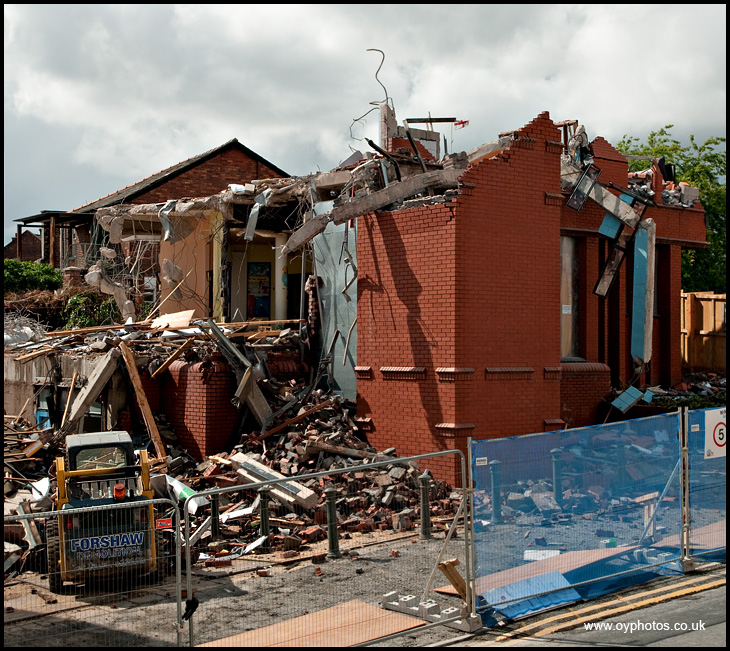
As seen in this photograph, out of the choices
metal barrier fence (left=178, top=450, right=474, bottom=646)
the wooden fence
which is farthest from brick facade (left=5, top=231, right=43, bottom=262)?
metal barrier fence (left=178, top=450, right=474, bottom=646)

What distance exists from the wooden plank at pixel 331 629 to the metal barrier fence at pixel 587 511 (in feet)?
3.12

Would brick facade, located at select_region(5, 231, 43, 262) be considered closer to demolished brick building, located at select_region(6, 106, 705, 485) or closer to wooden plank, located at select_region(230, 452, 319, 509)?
demolished brick building, located at select_region(6, 106, 705, 485)

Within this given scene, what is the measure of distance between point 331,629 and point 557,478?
2.89 meters

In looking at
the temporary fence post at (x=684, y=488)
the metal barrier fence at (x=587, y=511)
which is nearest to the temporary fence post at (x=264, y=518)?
the metal barrier fence at (x=587, y=511)

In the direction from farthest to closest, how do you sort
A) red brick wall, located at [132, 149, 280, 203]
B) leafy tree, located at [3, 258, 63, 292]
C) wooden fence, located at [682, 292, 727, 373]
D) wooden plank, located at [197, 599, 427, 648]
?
leafy tree, located at [3, 258, 63, 292] < red brick wall, located at [132, 149, 280, 203] < wooden fence, located at [682, 292, 727, 373] < wooden plank, located at [197, 599, 427, 648]

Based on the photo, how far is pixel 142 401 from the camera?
15.0 m

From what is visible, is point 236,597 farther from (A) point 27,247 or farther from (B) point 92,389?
(A) point 27,247

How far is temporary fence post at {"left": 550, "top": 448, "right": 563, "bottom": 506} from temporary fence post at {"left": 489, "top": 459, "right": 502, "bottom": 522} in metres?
0.79

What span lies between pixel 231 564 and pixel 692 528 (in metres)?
5.88

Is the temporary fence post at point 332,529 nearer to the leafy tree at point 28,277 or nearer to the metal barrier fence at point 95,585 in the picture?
the metal barrier fence at point 95,585

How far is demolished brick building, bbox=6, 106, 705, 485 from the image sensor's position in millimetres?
13172

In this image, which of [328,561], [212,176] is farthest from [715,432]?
[212,176]

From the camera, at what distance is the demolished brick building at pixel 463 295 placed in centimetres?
1317

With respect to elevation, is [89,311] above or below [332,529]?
above
